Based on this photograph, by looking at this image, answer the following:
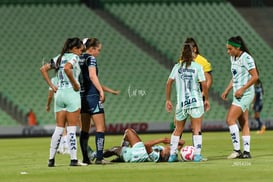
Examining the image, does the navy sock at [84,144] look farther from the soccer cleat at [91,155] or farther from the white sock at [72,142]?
the white sock at [72,142]

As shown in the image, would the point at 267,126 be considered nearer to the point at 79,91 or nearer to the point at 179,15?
the point at 179,15

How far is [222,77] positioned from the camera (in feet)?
126

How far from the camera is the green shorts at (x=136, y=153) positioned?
620 inches

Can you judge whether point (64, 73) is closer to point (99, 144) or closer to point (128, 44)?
point (99, 144)

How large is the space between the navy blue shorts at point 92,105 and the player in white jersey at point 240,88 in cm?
274

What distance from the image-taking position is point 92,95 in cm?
1566

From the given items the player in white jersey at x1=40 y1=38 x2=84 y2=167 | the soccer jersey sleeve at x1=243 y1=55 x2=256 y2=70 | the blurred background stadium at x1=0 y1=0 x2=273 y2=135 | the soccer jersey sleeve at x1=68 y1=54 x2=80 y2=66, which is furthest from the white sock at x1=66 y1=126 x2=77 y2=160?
the blurred background stadium at x1=0 y1=0 x2=273 y2=135

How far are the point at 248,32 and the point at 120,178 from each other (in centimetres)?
2955

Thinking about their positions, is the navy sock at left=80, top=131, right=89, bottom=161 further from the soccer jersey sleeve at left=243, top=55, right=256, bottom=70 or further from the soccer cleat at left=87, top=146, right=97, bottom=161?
the soccer jersey sleeve at left=243, top=55, right=256, bottom=70

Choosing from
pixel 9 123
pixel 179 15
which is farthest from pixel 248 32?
pixel 9 123

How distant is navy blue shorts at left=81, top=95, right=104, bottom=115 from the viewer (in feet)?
51.2

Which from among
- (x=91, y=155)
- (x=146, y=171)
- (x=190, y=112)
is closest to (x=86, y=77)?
(x=91, y=155)

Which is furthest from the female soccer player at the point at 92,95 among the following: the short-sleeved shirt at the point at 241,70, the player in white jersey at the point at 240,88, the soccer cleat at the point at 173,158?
the short-sleeved shirt at the point at 241,70

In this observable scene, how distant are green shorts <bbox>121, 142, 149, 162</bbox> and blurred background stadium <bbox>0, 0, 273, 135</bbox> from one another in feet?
54.7
